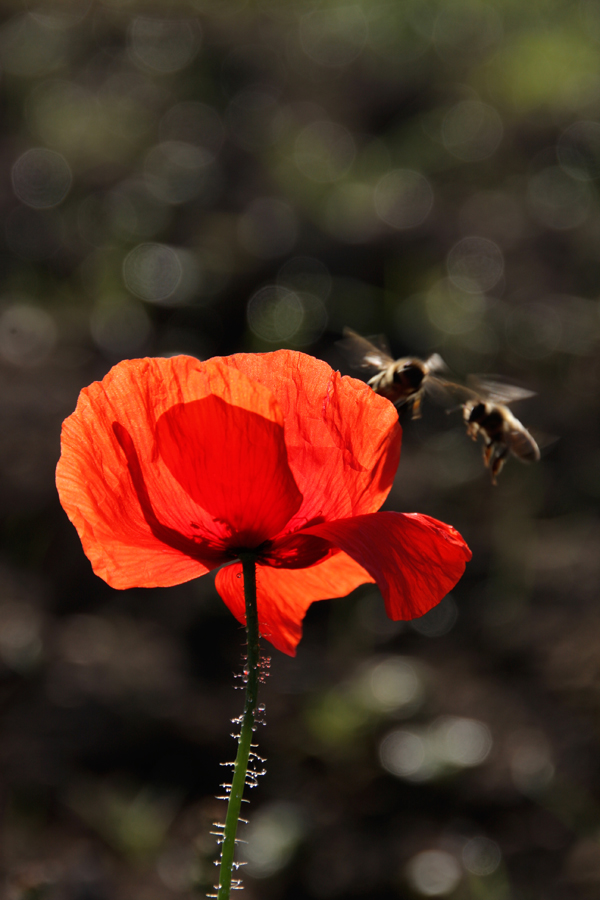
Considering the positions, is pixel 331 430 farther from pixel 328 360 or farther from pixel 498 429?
pixel 328 360

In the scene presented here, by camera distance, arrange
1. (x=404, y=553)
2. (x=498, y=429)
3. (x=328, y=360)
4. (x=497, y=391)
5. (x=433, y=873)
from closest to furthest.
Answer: (x=404, y=553)
(x=498, y=429)
(x=497, y=391)
(x=433, y=873)
(x=328, y=360)

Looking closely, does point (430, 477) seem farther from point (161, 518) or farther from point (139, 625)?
point (161, 518)

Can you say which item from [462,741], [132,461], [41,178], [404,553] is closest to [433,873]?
[462,741]

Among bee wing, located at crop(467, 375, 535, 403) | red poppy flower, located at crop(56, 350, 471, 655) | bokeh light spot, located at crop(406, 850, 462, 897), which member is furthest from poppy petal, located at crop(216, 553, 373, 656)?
bokeh light spot, located at crop(406, 850, 462, 897)

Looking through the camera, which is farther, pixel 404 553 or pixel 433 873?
pixel 433 873

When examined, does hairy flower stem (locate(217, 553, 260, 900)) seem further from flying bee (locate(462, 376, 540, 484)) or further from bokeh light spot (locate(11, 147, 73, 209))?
bokeh light spot (locate(11, 147, 73, 209))

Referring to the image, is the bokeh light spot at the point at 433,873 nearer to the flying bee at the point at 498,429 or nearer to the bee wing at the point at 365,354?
the flying bee at the point at 498,429
